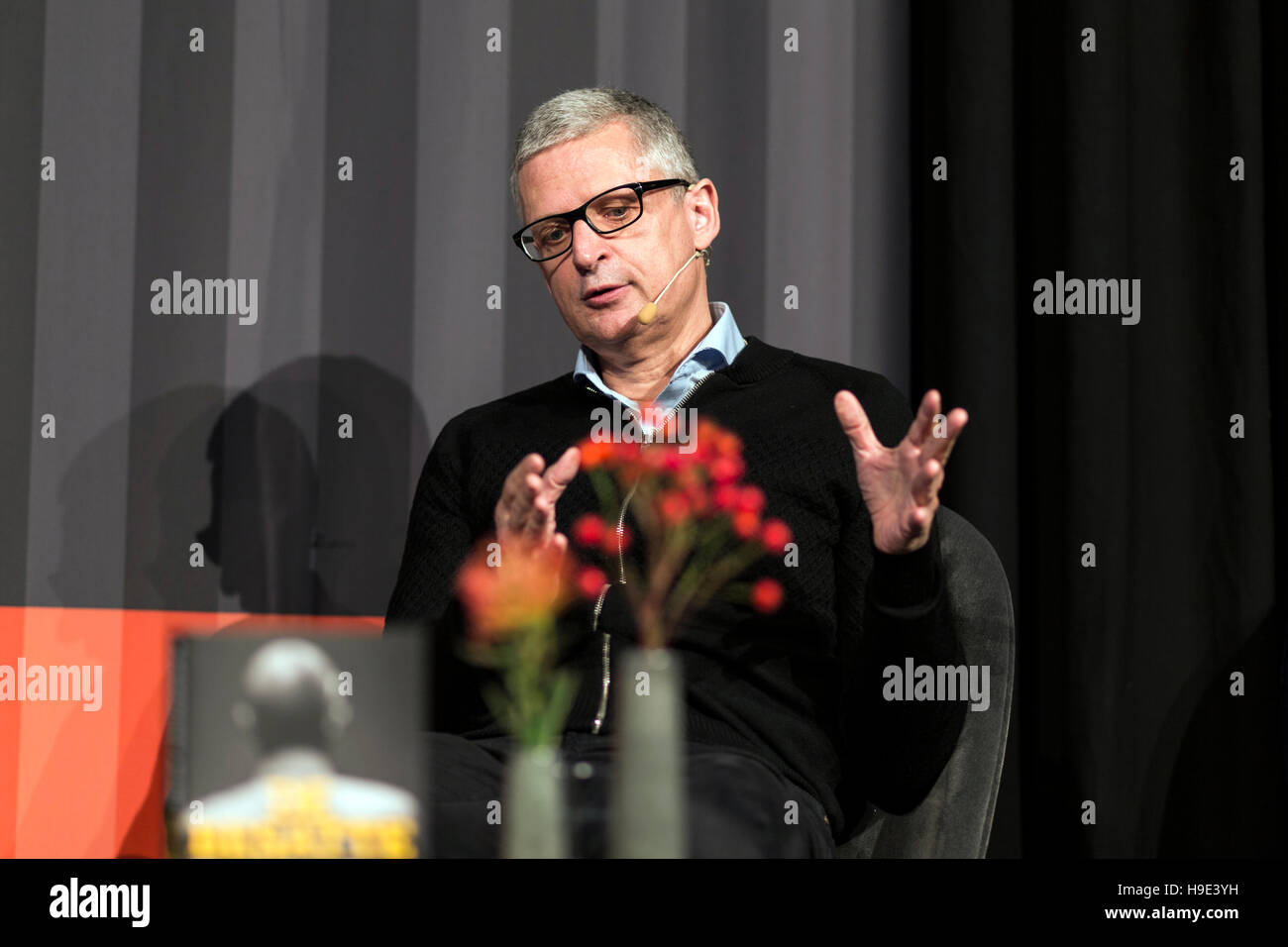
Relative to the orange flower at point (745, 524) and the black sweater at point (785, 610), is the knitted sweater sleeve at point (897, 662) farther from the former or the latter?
the orange flower at point (745, 524)

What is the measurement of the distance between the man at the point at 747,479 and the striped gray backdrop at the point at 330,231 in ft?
1.22

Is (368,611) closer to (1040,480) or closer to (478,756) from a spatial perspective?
(478,756)

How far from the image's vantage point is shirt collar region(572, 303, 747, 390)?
65.8 inches

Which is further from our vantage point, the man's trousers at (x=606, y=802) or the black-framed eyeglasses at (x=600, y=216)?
the black-framed eyeglasses at (x=600, y=216)

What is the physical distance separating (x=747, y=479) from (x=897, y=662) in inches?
12.3

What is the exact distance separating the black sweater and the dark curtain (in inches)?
18.2

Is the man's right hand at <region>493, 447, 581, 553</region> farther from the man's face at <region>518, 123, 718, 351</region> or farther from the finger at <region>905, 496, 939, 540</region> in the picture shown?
the man's face at <region>518, 123, 718, 351</region>

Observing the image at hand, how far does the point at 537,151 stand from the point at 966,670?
2.68ft

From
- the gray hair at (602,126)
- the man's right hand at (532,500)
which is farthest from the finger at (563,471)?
the gray hair at (602,126)

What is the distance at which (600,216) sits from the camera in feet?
5.40

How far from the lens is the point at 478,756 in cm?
134

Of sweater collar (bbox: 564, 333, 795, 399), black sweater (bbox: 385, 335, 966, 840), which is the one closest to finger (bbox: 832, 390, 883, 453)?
black sweater (bbox: 385, 335, 966, 840)

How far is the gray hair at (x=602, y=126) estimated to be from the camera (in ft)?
5.43
